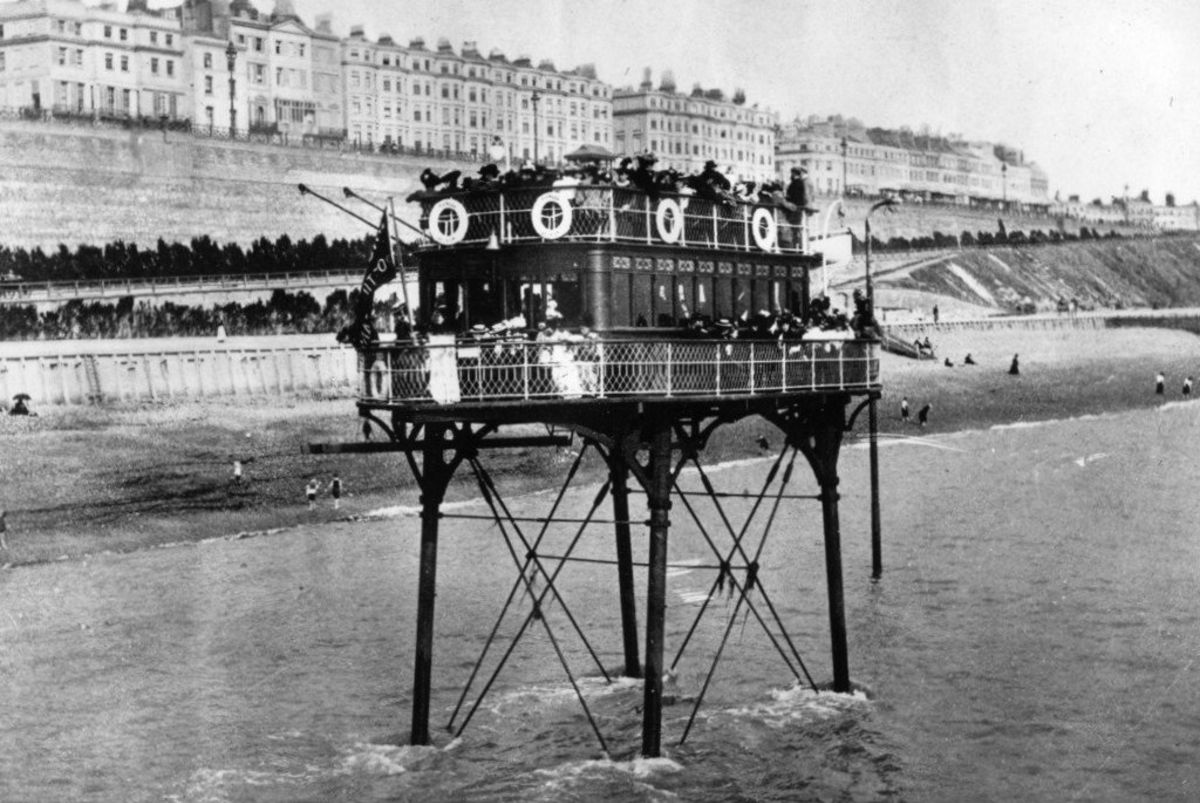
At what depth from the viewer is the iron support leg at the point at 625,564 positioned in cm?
2520

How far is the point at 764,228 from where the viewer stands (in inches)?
1108

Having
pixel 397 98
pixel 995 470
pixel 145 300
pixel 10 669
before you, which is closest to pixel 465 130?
pixel 397 98

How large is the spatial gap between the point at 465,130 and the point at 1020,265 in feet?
214

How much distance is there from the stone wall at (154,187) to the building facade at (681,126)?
48.2 meters

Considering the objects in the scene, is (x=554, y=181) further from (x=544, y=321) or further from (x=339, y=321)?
(x=339, y=321)

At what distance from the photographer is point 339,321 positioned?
7800 cm

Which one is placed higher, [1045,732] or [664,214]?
[664,214]

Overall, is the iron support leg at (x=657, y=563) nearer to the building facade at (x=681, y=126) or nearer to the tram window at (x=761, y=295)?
the tram window at (x=761, y=295)

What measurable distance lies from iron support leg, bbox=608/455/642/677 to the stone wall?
56.4m

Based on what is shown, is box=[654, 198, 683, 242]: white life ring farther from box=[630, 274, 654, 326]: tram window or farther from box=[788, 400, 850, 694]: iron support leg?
box=[788, 400, 850, 694]: iron support leg

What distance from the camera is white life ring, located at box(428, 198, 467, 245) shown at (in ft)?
82.1

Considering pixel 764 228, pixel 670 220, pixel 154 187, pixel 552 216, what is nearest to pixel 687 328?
pixel 670 220

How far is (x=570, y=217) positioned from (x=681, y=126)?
127 metres

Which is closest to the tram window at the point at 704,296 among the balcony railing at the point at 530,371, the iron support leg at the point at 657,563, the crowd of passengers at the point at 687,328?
the crowd of passengers at the point at 687,328
